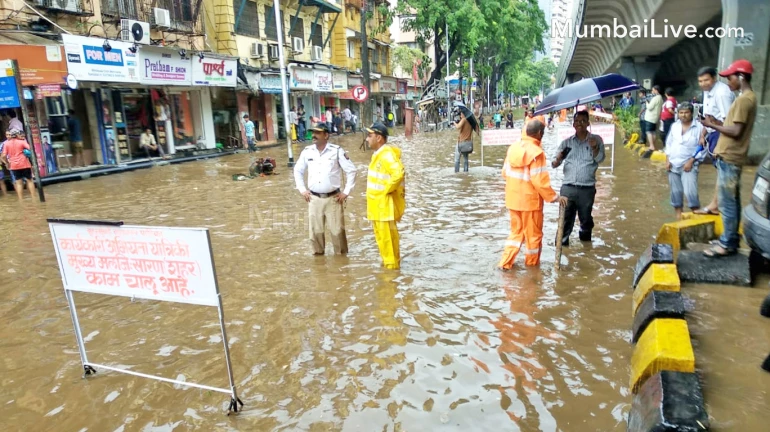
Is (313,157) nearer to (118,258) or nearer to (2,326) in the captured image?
(118,258)

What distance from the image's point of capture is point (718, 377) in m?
3.29

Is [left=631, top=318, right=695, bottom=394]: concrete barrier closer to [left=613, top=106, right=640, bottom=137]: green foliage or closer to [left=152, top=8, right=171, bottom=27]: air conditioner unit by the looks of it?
[left=613, top=106, right=640, bottom=137]: green foliage

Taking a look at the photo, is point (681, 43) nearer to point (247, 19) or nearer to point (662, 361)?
point (247, 19)

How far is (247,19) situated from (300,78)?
15.4 ft

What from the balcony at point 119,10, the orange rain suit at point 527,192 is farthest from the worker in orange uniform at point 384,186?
the balcony at point 119,10

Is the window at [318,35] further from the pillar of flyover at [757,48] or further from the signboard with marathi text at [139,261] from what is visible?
the signboard with marathi text at [139,261]

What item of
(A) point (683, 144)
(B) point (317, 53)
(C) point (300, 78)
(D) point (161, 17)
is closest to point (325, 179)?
(A) point (683, 144)

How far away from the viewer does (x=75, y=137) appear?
16922 millimetres

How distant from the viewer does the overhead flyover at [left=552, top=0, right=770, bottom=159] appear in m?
10.5

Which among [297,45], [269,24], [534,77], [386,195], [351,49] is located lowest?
[386,195]

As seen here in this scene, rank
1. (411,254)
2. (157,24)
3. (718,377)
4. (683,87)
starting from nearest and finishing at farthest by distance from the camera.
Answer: (718,377)
(411,254)
(157,24)
(683,87)

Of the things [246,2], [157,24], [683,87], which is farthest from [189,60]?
[683,87]

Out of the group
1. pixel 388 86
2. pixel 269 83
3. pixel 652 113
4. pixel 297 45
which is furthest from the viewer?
pixel 388 86

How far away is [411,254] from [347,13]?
112 feet
